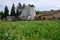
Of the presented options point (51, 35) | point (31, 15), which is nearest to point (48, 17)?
point (31, 15)

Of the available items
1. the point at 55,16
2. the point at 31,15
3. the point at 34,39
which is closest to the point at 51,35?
the point at 34,39

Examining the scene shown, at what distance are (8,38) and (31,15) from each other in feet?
179

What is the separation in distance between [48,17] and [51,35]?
43624 millimetres

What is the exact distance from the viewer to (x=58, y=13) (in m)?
58.0

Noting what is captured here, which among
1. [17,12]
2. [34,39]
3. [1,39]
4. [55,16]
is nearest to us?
[1,39]

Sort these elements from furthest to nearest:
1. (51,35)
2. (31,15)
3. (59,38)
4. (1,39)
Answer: (31,15)
(51,35)
(59,38)
(1,39)

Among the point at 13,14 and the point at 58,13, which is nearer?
the point at 58,13

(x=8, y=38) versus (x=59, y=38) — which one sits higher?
(x=8, y=38)

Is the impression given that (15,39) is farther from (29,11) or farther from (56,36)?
(29,11)

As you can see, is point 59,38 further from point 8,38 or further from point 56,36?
point 8,38

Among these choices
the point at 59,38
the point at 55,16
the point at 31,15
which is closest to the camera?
the point at 59,38

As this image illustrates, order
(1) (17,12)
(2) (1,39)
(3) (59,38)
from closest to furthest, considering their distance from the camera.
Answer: (2) (1,39) → (3) (59,38) → (1) (17,12)

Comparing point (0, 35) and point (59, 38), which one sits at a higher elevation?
point (0, 35)

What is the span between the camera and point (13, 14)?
8244cm
